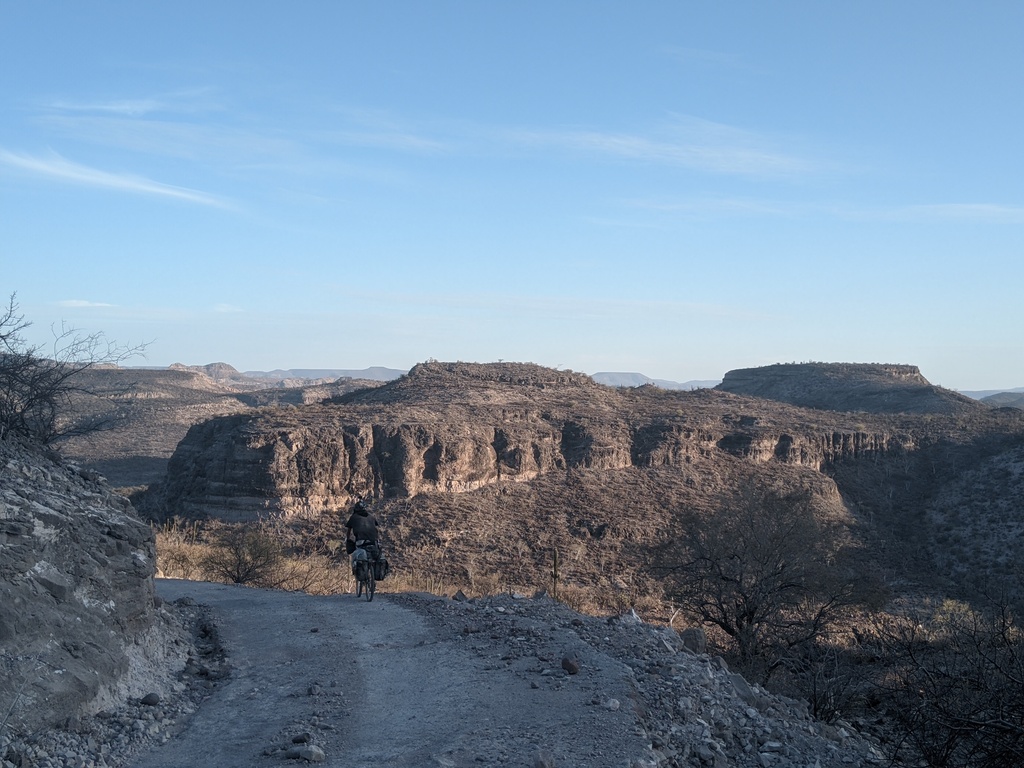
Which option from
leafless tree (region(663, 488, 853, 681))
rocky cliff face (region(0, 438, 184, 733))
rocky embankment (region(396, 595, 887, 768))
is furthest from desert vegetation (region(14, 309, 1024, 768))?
rocky cliff face (region(0, 438, 184, 733))

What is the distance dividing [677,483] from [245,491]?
19.4 m

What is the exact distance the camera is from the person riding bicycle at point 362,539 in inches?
538

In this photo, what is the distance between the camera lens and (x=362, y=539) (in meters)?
13.9

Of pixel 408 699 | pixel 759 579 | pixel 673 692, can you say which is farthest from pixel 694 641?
pixel 759 579

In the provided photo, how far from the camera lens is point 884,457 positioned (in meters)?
49.0

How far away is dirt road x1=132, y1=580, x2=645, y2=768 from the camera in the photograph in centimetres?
670

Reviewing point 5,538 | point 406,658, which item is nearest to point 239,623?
point 406,658

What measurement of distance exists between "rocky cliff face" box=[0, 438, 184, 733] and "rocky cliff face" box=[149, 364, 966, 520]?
2362 cm

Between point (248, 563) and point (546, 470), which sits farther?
point (546, 470)

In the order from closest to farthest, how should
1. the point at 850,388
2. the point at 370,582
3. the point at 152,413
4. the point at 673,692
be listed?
the point at 673,692
the point at 370,582
the point at 152,413
the point at 850,388

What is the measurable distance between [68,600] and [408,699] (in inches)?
129

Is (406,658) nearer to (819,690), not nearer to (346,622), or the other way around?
(346,622)

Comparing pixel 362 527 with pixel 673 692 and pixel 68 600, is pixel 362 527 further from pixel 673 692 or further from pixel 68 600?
pixel 673 692

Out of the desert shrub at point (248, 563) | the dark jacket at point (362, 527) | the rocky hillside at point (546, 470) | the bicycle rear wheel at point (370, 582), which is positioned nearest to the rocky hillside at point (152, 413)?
the rocky hillside at point (546, 470)
